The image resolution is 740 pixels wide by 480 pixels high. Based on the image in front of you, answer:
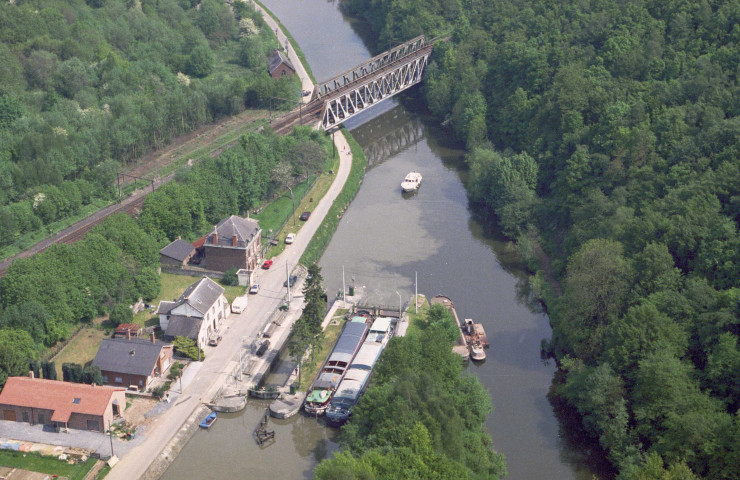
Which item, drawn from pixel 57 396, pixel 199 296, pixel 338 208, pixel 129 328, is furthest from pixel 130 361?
pixel 338 208

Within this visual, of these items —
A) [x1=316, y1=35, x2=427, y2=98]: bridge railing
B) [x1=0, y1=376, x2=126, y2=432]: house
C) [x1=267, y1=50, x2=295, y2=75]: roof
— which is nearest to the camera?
[x1=0, y1=376, x2=126, y2=432]: house

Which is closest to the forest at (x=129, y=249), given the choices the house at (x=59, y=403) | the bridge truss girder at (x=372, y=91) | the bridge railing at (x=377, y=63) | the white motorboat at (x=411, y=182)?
the house at (x=59, y=403)

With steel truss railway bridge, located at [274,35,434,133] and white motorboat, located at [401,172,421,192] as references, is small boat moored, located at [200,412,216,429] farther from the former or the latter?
steel truss railway bridge, located at [274,35,434,133]

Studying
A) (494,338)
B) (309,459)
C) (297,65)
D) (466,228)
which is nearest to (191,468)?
(309,459)

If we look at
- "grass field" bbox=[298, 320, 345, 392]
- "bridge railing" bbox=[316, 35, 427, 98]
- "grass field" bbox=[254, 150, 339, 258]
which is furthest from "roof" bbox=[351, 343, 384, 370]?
"bridge railing" bbox=[316, 35, 427, 98]

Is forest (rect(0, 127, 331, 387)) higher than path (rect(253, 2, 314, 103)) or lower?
higher

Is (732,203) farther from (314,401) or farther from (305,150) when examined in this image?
(305,150)

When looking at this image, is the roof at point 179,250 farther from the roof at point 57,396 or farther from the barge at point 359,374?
the roof at point 57,396
